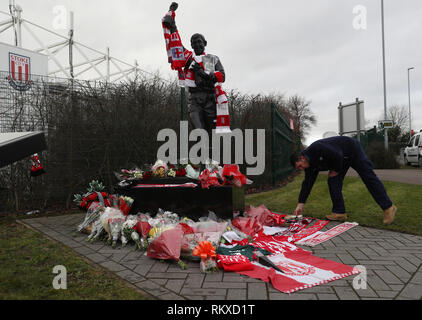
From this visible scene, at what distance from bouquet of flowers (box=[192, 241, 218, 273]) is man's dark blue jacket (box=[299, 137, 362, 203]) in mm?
2143

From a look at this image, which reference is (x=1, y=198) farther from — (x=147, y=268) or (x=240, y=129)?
(x=240, y=129)

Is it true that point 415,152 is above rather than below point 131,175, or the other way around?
above

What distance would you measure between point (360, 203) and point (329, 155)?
2435 mm

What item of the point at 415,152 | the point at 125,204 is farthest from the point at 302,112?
the point at 125,204

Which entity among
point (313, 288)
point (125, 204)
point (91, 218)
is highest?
point (125, 204)

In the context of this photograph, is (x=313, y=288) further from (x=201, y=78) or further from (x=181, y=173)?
(x=201, y=78)

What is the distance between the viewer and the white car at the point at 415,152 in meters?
17.5

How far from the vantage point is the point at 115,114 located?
23.0 feet

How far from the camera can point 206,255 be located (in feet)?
9.67

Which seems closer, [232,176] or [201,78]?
[232,176]

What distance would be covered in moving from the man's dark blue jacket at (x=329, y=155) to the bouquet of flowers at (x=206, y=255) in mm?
2143

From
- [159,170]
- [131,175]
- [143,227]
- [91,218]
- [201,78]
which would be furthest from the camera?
[201,78]

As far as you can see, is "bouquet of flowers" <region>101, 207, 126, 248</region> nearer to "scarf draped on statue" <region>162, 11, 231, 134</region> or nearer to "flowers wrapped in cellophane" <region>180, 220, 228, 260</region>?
"flowers wrapped in cellophane" <region>180, 220, 228, 260</region>

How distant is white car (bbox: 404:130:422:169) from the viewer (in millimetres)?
17500
